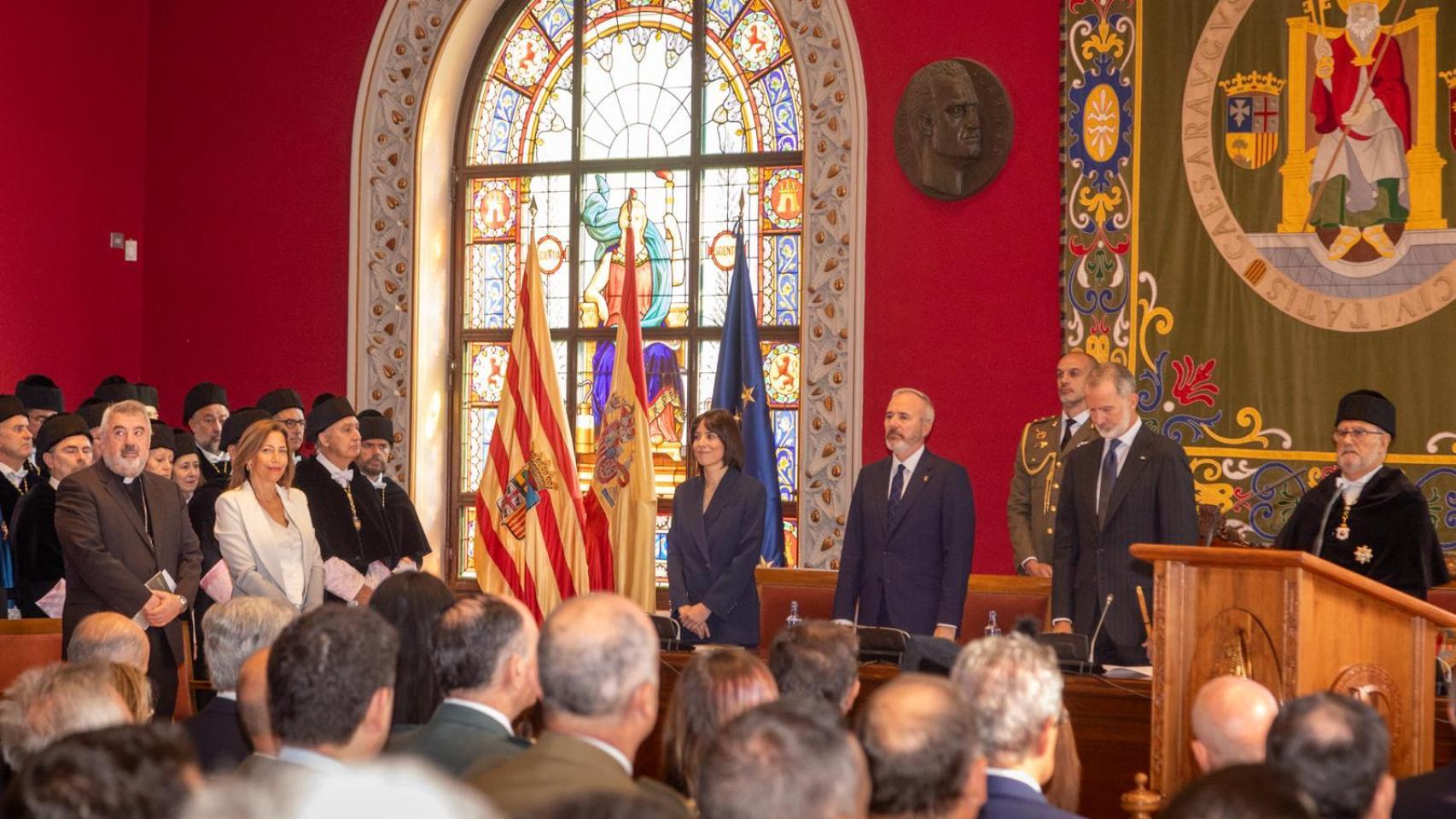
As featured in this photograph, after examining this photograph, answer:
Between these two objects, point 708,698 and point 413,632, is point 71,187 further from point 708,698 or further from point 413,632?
point 708,698

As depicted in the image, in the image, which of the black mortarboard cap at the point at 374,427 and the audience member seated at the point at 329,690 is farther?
the black mortarboard cap at the point at 374,427

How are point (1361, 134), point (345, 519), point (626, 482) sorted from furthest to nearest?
point (626, 482)
point (1361, 134)
point (345, 519)

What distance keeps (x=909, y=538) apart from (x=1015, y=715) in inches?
125

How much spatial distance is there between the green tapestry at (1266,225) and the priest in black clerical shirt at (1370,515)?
113 cm

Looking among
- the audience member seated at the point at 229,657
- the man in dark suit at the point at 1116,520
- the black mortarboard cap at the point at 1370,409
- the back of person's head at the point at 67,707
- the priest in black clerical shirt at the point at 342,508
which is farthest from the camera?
the priest in black clerical shirt at the point at 342,508

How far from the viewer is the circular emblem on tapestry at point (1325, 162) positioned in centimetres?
660

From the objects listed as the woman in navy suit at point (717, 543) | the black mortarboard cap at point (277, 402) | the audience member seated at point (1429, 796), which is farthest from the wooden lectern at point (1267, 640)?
the black mortarboard cap at point (277, 402)

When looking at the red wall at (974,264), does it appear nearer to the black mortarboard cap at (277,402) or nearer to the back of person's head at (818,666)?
the black mortarboard cap at (277,402)

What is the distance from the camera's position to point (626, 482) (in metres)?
7.54

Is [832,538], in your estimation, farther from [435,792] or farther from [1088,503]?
[435,792]

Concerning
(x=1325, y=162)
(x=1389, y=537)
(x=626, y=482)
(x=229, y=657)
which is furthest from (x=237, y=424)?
(x=1325, y=162)

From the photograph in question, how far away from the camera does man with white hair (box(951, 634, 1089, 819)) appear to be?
2668 millimetres

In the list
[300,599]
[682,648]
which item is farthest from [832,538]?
[300,599]

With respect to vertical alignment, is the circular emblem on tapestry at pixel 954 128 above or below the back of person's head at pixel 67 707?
above
